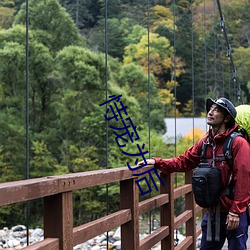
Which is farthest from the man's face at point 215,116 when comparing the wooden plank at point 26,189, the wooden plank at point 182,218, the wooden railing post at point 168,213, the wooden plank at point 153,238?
the wooden plank at point 182,218

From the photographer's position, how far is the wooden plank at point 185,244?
286 centimetres

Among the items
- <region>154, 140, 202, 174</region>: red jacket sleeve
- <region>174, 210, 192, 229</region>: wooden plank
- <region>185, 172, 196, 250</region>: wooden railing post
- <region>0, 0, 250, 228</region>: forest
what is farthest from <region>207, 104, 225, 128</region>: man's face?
<region>0, 0, 250, 228</region>: forest

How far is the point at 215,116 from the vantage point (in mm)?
2037

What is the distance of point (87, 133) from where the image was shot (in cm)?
1530

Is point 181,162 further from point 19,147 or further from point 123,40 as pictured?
point 123,40

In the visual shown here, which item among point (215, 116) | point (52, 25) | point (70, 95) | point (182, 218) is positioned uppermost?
point (52, 25)

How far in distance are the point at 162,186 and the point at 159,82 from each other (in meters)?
17.3

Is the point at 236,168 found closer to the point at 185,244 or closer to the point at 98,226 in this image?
the point at 98,226

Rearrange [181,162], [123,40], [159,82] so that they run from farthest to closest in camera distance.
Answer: [159,82]
[123,40]
[181,162]

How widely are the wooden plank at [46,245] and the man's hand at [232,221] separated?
2.29 feet

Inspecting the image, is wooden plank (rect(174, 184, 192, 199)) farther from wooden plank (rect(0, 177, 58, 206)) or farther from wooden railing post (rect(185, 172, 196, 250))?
wooden plank (rect(0, 177, 58, 206))

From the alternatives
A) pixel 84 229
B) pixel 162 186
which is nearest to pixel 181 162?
pixel 162 186

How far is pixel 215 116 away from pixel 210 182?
22 cm

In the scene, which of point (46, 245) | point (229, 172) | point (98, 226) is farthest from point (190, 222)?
point (46, 245)
